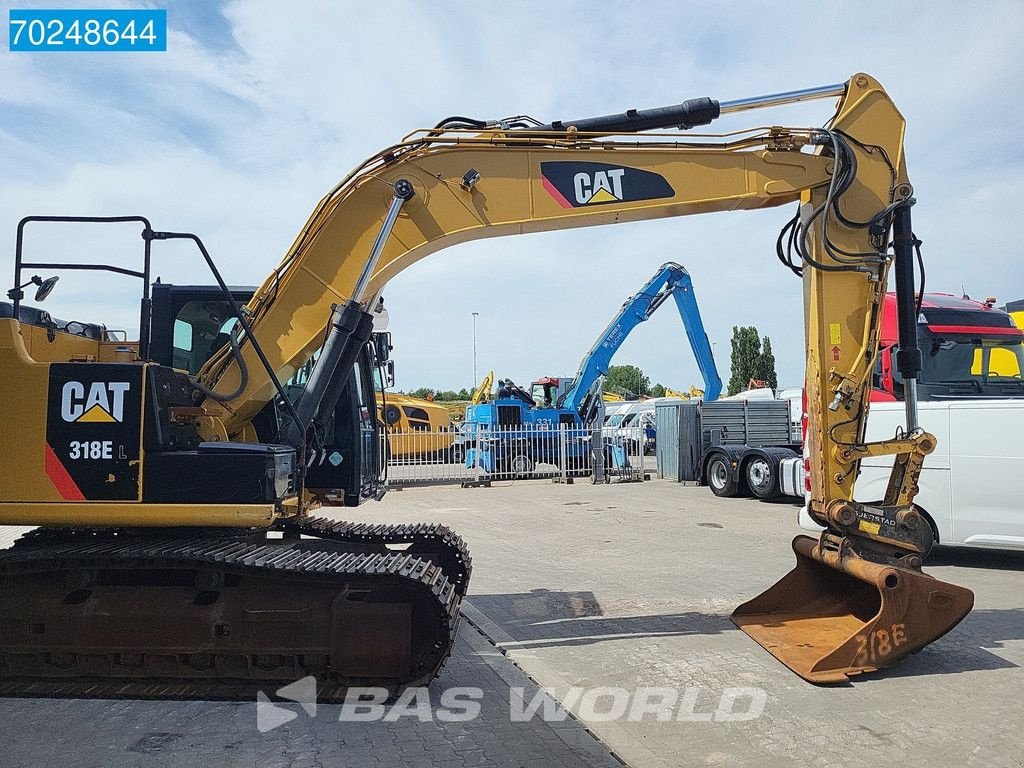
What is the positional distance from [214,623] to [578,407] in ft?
54.7

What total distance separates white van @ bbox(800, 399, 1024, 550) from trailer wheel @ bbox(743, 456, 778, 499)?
580cm

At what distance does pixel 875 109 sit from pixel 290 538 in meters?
5.89

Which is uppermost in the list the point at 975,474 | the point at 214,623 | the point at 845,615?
the point at 975,474

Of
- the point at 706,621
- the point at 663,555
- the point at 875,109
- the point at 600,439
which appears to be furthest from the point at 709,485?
the point at 875,109

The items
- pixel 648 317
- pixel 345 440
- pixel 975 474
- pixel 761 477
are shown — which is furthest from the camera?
pixel 648 317

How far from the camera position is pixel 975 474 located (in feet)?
29.4

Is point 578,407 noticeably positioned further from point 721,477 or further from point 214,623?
point 214,623

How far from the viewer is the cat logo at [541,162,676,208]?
626cm

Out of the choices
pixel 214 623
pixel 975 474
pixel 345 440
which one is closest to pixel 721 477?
pixel 975 474

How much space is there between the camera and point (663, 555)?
9977 mm

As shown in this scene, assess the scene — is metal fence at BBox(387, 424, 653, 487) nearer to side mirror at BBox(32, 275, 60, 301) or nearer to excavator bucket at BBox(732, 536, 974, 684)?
excavator bucket at BBox(732, 536, 974, 684)

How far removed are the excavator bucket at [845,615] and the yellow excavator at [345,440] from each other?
0.02 m

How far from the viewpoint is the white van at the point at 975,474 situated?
8.73 meters

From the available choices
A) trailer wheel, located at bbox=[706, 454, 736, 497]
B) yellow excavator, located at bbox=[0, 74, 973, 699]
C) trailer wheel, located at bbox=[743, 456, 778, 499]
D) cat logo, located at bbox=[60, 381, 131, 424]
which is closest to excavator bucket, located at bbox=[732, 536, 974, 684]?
yellow excavator, located at bbox=[0, 74, 973, 699]
